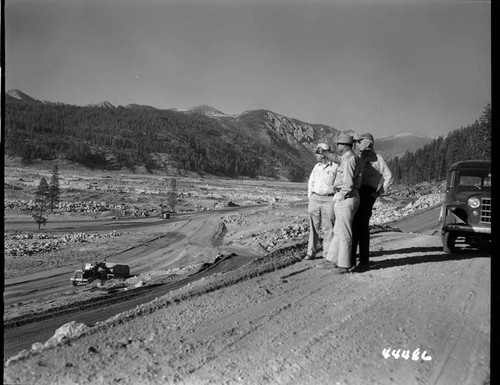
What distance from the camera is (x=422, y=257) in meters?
6.07

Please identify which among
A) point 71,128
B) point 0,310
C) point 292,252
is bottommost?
point 292,252

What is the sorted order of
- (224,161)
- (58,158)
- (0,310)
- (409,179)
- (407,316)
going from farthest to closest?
(224,161) < (409,179) < (58,158) < (407,316) < (0,310)

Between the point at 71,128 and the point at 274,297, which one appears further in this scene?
the point at 71,128

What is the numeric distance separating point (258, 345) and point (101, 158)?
61268 mm

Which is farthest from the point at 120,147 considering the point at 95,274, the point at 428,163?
the point at 95,274

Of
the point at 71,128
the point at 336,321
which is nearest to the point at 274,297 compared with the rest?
the point at 336,321

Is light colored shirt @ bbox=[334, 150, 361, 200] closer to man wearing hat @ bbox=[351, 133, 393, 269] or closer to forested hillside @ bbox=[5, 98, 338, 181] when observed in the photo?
man wearing hat @ bbox=[351, 133, 393, 269]

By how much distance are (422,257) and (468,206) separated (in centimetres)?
117

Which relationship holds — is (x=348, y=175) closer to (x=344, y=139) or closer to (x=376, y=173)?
(x=344, y=139)

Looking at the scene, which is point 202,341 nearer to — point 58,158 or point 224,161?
point 58,158

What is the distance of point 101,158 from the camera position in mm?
59062

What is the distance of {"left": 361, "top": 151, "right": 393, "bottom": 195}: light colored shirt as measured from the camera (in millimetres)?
5484

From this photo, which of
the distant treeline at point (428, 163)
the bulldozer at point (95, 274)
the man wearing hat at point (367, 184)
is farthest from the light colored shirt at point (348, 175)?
the distant treeline at point (428, 163)

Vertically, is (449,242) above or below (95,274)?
above
